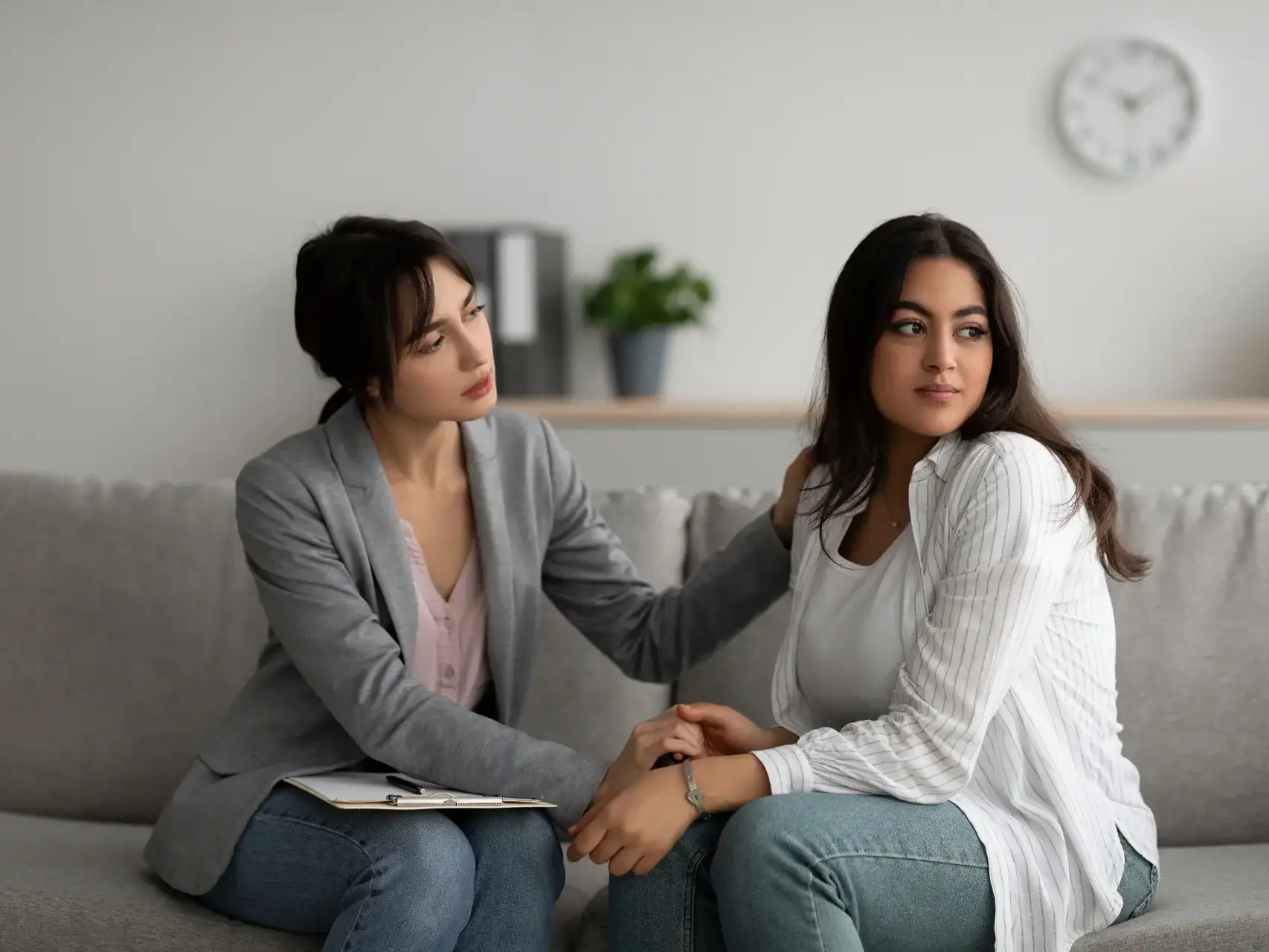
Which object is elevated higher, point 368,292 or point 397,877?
point 368,292

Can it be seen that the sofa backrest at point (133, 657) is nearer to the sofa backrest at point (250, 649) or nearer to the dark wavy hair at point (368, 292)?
the sofa backrest at point (250, 649)

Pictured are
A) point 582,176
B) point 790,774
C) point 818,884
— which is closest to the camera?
point 818,884

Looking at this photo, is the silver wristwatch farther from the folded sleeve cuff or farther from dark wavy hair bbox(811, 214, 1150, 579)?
→ dark wavy hair bbox(811, 214, 1150, 579)

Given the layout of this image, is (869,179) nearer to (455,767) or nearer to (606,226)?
(606,226)

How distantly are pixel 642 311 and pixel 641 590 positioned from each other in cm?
174

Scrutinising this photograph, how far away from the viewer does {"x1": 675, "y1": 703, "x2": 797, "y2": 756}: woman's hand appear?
159 centimetres

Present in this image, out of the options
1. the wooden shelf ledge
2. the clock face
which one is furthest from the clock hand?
the wooden shelf ledge

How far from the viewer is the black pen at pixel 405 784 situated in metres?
1.54

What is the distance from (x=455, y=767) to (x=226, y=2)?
2.88 m

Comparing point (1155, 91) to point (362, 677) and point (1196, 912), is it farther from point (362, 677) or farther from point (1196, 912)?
point (362, 677)

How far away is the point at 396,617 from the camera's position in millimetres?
1699

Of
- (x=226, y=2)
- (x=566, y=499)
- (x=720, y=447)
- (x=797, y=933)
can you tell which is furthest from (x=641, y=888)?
(x=226, y=2)

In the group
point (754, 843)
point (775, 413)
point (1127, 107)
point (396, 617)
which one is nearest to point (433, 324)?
point (396, 617)

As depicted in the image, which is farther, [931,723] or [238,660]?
[238,660]
